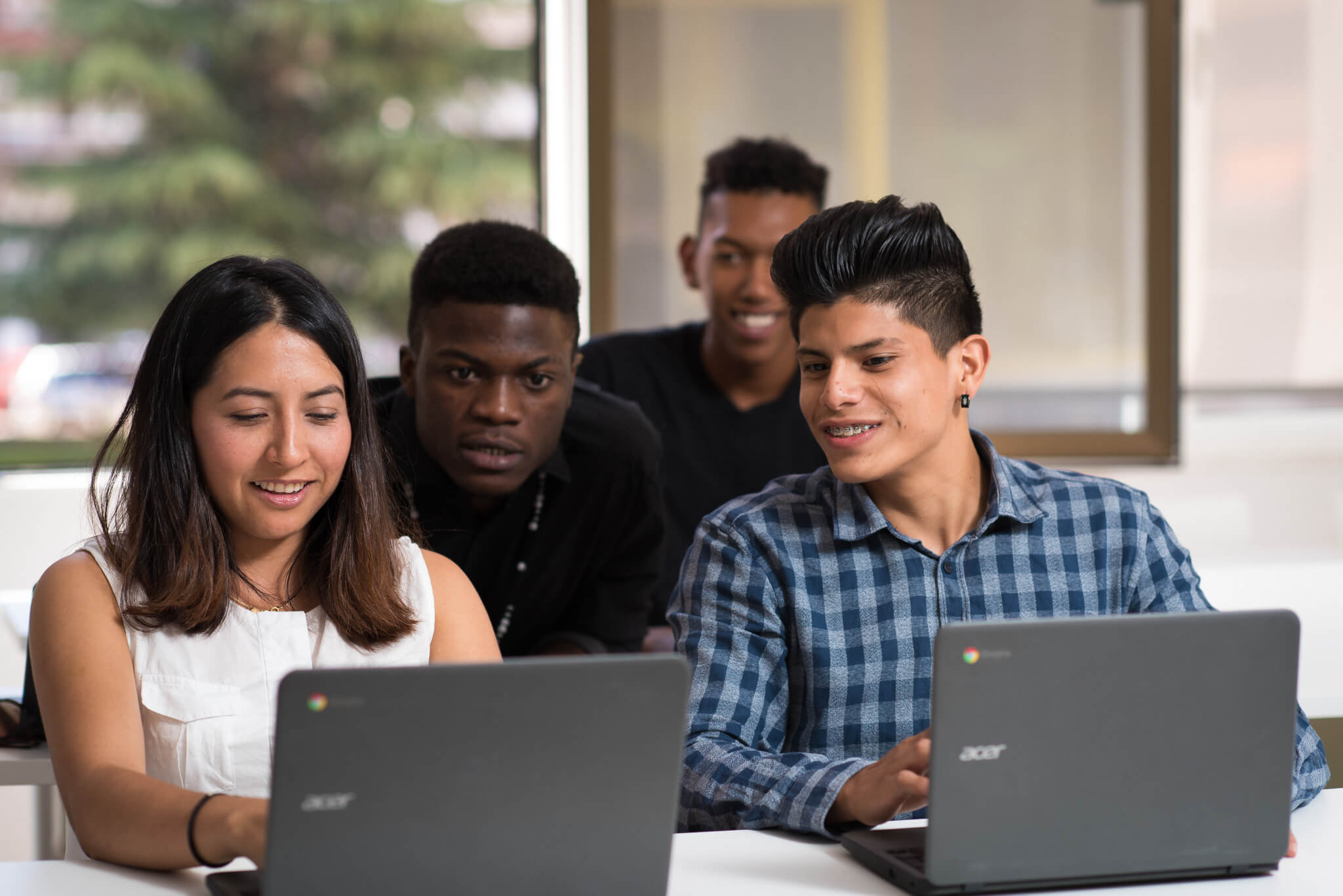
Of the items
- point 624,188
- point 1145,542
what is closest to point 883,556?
point 1145,542

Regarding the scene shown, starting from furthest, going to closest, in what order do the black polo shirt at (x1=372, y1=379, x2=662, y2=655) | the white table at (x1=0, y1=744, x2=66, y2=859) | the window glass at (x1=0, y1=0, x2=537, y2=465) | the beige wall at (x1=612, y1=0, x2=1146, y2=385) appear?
the window glass at (x1=0, y1=0, x2=537, y2=465) < the beige wall at (x1=612, y1=0, x2=1146, y2=385) < the black polo shirt at (x1=372, y1=379, x2=662, y2=655) < the white table at (x1=0, y1=744, x2=66, y2=859)

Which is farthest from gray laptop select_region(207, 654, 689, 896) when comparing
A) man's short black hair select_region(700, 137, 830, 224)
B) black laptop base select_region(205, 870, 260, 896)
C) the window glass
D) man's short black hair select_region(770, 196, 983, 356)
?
the window glass

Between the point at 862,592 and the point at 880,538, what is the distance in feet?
0.24

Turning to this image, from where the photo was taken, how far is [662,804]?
107cm

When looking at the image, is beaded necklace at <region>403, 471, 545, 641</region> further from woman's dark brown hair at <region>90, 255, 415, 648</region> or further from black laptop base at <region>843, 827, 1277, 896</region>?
black laptop base at <region>843, 827, 1277, 896</region>

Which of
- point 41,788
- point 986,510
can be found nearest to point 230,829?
point 986,510

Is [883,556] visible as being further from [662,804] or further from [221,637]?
[221,637]

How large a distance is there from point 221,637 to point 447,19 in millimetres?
3850

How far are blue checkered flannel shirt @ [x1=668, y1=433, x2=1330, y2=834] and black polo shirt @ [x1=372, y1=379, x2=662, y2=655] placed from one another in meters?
0.69

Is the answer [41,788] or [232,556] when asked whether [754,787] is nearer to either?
[232,556]

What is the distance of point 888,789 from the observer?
130cm

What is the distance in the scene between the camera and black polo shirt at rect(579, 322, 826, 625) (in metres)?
2.78

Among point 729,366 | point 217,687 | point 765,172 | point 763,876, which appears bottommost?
point 763,876

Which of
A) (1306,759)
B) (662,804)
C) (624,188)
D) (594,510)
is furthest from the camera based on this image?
(624,188)
